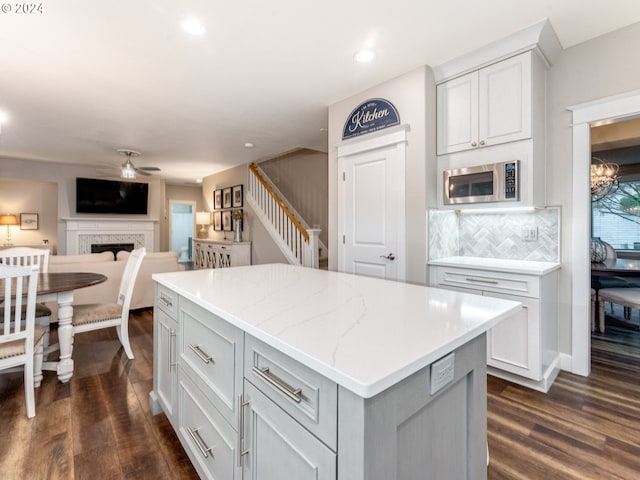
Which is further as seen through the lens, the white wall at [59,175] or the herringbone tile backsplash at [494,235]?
the white wall at [59,175]

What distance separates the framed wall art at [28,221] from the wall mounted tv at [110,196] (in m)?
1.39

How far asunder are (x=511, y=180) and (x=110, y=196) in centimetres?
794

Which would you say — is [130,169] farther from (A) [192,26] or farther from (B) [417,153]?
(B) [417,153]

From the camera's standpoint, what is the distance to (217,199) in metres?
7.55

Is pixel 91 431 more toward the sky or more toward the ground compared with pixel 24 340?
more toward the ground

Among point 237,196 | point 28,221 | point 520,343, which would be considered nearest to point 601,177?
point 520,343

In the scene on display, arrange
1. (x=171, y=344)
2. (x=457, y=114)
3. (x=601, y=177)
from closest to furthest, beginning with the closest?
(x=171, y=344)
(x=457, y=114)
(x=601, y=177)

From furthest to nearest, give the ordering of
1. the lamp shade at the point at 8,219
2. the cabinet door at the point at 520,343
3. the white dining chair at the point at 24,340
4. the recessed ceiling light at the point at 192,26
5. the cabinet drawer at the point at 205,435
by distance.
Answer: the lamp shade at the point at 8,219 < the cabinet door at the point at 520,343 < the recessed ceiling light at the point at 192,26 < the white dining chair at the point at 24,340 < the cabinet drawer at the point at 205,435

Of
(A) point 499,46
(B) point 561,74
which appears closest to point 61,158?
(A) point 499,46

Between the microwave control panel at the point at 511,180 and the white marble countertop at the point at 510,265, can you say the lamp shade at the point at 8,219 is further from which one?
the microwave control panel at the point at 511,180

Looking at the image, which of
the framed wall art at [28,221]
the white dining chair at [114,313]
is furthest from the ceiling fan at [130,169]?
the framed wall art at [28,221]

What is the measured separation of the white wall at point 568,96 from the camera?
238cm

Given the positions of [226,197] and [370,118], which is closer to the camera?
[370,118]

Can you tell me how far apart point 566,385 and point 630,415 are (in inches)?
15.9
